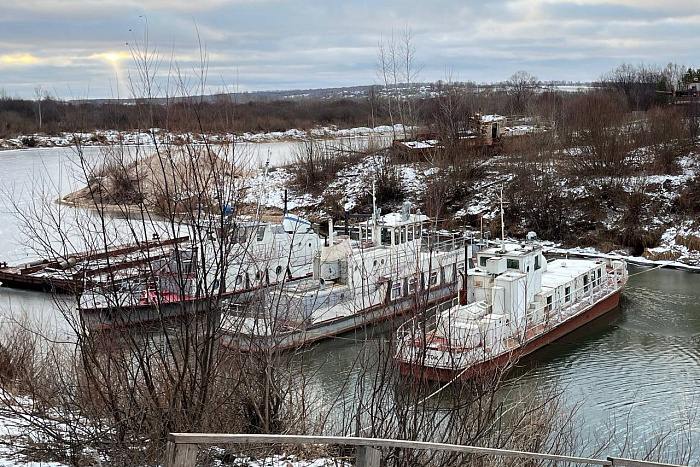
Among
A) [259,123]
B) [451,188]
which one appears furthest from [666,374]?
[259,123]

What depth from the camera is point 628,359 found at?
61.7 ft

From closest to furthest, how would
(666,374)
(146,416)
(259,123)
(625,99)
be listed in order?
1. (146,416)
2. (666,374)
3. (625,99)
4. (259,123)

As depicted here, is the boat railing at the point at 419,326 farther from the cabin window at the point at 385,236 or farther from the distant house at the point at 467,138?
the distant house at the point at 467,138

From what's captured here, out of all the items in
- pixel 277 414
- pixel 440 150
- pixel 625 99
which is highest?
pixel 625 99

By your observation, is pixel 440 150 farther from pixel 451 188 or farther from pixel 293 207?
pixel 293 207

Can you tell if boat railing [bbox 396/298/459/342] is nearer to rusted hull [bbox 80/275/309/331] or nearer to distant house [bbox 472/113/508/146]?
rusted hull [bbox 80/275/309/331]

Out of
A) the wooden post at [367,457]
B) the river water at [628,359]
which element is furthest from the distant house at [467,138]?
the wooden post at [367,457]

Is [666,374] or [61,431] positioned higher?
[61,431]

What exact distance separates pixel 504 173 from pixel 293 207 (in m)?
13.5

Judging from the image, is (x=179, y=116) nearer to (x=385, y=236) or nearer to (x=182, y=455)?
(x=182, y=455)

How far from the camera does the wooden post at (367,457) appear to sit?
4266mm

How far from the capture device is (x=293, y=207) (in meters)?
45.8

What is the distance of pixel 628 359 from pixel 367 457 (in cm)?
1641

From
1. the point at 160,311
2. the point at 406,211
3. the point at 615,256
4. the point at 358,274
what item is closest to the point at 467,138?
the point at 615,256
